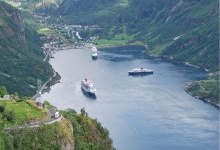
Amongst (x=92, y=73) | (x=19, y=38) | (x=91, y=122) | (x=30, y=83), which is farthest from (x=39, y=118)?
(x=19, y=38)

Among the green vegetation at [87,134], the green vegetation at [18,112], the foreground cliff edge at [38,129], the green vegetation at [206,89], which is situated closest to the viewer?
the foreground cliff edge at [38,129]

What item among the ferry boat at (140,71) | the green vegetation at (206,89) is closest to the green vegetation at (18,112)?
the green vegetation at (206,89)

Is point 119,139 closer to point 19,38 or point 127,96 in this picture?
point 127,96

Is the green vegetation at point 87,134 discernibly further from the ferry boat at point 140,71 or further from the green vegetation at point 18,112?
the ferry boat at point 140,71

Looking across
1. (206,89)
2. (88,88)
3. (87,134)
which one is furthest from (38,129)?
(206,89)

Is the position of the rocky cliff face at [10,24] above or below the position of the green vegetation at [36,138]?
above
